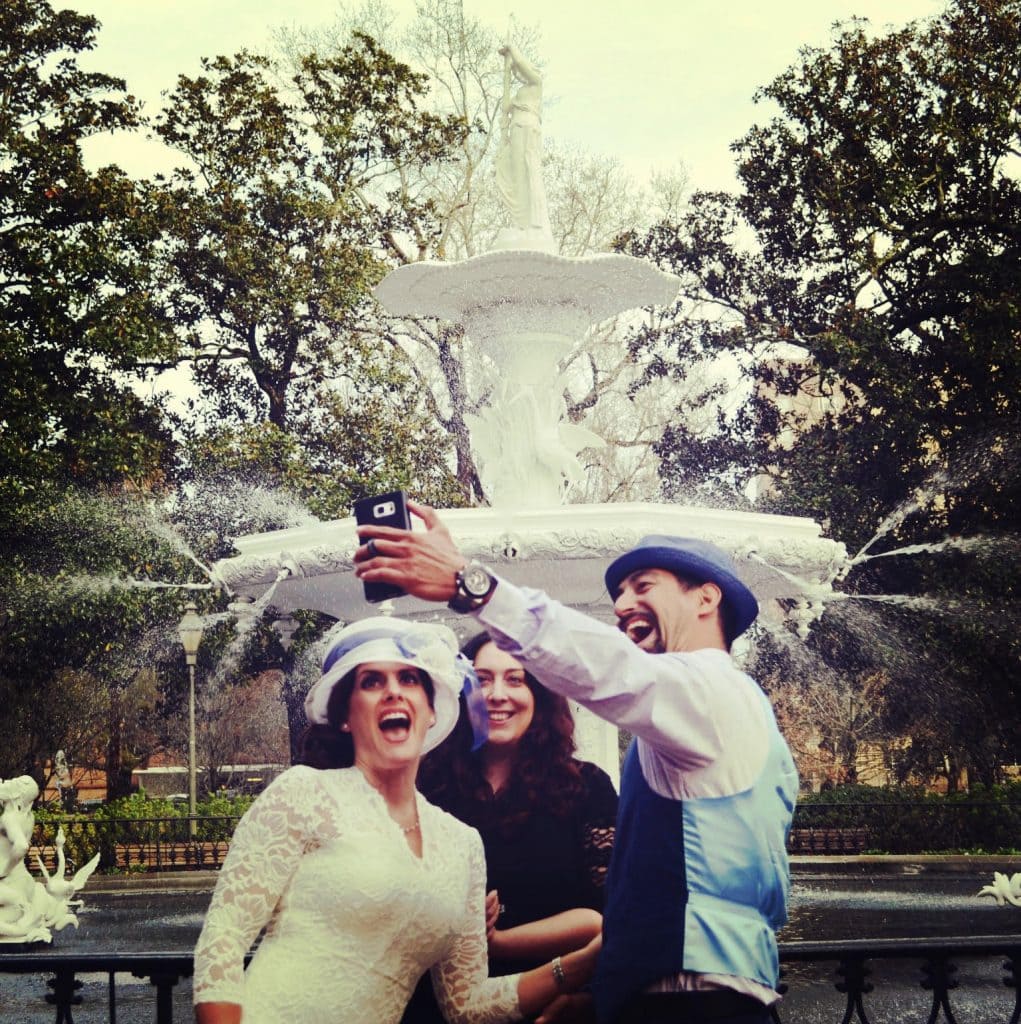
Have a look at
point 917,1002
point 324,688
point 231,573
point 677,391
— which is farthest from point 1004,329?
point 324,688

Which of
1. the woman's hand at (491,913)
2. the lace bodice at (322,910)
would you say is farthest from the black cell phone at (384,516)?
the woman's hand at (491,913)

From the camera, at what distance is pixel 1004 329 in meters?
17.5

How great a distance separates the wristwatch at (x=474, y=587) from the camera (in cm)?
242

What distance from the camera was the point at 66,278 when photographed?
1825cm

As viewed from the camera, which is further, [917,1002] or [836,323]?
[836,323]

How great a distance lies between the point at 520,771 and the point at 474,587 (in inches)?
34.8

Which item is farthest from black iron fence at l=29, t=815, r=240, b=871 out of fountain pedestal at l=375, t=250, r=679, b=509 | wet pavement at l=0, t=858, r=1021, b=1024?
fountain pedestal at l=375, t=250, r=679, b=509

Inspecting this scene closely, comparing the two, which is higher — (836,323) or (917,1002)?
(836,323)

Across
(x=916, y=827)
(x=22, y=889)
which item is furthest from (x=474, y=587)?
(x=916, y=827)

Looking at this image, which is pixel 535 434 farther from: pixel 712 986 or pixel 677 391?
pixel 677 391

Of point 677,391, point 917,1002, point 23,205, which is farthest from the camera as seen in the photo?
point 677,391

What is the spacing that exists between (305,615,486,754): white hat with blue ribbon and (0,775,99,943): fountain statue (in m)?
7.44

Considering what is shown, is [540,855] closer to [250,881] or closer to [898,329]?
[250,881]

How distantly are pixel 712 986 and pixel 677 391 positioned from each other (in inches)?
863
